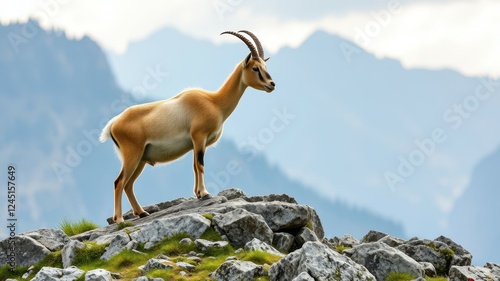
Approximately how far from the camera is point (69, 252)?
18.0 metres

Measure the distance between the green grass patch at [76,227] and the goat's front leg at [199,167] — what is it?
4.05 meters

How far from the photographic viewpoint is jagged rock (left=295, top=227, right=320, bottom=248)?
730 inches

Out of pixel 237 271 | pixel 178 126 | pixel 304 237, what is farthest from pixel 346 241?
pixel 237 271

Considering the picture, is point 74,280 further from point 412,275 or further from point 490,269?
point 490,269

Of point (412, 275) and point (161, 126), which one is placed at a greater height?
point (161, 126)

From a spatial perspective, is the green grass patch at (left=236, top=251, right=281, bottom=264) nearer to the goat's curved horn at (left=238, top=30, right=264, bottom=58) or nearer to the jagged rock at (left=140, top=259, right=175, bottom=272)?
the jagged rock at (left=140, top=259, right=175, bottom=272)

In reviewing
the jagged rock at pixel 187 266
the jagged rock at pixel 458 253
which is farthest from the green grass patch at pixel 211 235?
the jagged rock at pixel 458 253

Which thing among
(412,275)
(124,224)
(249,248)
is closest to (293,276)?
(249,248)

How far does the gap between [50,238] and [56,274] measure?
184 inches

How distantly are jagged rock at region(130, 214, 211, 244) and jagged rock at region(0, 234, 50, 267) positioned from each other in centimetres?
283

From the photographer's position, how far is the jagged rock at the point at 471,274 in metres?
16.1

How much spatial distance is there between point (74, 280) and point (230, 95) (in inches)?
311

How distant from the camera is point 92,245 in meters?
18.2

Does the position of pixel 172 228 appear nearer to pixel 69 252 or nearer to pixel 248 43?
pixel 69 252
